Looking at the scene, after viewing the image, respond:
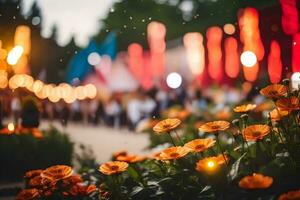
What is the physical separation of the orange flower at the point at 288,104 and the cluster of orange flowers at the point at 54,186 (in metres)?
1.57

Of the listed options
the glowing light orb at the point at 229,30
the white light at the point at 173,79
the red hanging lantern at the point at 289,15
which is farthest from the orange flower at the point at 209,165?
the white light at the point at 173,79

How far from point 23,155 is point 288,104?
220 inches

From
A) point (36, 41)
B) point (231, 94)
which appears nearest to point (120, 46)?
point (36, 41)

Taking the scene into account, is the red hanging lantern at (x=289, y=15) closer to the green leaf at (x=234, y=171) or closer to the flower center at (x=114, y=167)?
the green leaf at (x=234, y=171)

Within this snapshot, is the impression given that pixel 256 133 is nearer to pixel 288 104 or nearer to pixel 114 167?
pixel 288 104

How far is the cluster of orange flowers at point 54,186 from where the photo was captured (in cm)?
336

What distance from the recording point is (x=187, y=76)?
30016mm

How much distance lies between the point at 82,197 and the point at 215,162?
123 cm

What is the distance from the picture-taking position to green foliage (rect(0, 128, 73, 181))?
A: 7.78 m

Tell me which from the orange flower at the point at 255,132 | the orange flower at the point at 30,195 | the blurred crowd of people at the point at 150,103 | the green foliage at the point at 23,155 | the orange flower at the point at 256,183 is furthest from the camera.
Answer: the blurred crowd of people at the point at 150,103

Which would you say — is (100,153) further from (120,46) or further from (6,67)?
(120,46)

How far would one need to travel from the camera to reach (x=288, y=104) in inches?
127

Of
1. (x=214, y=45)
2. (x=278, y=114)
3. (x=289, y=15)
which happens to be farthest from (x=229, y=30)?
(x=278, y=114)

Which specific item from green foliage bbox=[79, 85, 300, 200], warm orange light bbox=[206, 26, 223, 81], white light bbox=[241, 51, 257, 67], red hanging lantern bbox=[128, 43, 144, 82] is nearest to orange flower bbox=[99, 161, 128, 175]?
green foliage bbox=[79, 85, 300, 200]
